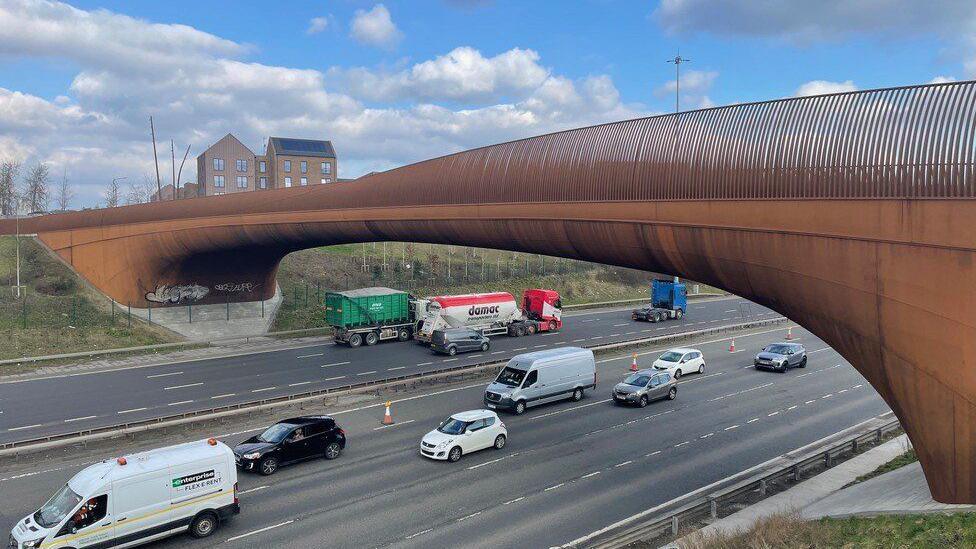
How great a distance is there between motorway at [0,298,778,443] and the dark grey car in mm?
637

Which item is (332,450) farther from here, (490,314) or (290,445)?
(490,314)

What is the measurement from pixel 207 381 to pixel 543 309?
24379mm

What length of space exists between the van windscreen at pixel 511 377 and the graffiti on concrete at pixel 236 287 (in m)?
29.8

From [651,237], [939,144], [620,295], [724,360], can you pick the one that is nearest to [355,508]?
[651,237]

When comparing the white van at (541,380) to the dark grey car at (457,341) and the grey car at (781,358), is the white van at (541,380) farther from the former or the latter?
the grey car at (781,358)

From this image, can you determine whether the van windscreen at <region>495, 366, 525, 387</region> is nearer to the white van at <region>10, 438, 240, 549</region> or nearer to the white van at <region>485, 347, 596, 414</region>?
the white van at <region>485, 347, 596, 414</region>

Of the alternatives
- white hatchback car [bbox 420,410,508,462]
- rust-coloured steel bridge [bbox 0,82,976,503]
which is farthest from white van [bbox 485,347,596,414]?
rust-coloured steel bridge [bbox 0,82,976,503]

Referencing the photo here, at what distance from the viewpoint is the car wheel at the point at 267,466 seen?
1997cm

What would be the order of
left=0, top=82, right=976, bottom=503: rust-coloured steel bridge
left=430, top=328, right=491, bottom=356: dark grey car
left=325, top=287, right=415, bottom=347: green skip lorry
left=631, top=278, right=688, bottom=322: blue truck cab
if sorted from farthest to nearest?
left=631, top=278, right=688, bottom=322: blue truck cab, left=325, top=287, right=415, bottom=347: green skip lorry, left=430, top=328, right=491, bottom=356: dark grey car, left=0, top=82, right=976, bottom=503: rust-coloured steel bridge

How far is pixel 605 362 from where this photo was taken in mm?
37625

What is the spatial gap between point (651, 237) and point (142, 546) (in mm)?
15960

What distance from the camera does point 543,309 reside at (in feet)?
157

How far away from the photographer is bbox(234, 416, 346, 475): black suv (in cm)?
2002

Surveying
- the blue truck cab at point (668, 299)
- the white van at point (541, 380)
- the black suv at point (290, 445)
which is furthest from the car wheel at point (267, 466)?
the blue truck cab at point (668, 299)
